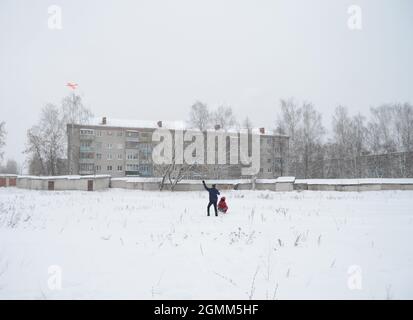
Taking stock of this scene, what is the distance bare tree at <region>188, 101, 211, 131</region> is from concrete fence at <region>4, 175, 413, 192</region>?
9665mm

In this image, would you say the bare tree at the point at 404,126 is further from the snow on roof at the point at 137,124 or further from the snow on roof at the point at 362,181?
the snow on roof at the point at 137,124

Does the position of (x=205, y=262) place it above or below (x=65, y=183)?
above

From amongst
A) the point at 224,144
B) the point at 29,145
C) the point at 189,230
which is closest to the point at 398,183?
the point at 224,144

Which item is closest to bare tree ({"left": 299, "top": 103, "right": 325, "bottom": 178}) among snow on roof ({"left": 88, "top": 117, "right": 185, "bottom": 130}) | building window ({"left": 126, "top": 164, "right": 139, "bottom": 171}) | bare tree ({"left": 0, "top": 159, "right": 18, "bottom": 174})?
snow on roof ({"left": 88, "top": 117, "right": 185, "bottom": 130})

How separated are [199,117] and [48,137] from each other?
24.7m

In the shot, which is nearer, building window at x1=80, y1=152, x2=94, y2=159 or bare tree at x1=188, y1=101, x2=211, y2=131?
bare tree at x1=188, y1=101, x2=211, y2=131

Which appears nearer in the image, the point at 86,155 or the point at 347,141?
the point at 347,141

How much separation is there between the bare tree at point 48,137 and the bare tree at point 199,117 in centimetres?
2100

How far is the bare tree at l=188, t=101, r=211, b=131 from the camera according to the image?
44.7 meters

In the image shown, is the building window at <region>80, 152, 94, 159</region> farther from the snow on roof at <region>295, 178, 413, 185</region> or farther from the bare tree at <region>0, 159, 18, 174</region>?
the bare tree at <region>0, 159, 18, 174</region>

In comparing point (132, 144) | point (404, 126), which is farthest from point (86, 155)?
point (404, 126)

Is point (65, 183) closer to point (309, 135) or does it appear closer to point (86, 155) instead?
point (86, 155)

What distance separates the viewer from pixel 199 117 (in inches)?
1769
